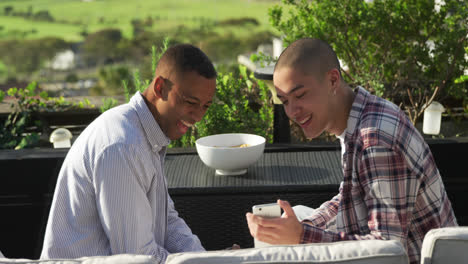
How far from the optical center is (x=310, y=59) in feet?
5.19

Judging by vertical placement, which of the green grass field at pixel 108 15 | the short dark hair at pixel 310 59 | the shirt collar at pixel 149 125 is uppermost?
the short dark hair at pixel 310 59

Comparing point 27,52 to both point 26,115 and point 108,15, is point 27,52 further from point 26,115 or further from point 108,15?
point 26,115

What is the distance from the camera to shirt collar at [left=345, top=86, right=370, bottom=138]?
1.52m

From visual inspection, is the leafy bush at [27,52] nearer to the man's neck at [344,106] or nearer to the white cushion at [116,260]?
the man's neck at [344,106]

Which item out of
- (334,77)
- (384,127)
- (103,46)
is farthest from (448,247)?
(103,46)

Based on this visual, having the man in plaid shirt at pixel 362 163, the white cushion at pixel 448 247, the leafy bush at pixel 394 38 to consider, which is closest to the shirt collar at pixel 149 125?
the man in plaid shirt at pixel 362 163

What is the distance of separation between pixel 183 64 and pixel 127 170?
41 centimetres

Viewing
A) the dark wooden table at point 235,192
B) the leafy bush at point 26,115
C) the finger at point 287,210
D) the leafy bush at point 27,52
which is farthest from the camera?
the leafy bush at point 27,52

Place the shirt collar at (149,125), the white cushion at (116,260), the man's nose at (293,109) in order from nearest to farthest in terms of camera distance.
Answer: the white cushion at (116,260) < the man's nose at (293,109) < the shirt collar at (149,125)

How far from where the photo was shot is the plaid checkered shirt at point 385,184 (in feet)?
4.53

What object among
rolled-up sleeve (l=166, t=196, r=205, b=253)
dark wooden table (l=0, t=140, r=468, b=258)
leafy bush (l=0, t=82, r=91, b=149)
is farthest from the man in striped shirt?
leafy bush (l=0, t=82, r=91, b=149)

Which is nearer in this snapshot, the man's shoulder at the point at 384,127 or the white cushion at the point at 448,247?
the white cushion at the point at 448,247

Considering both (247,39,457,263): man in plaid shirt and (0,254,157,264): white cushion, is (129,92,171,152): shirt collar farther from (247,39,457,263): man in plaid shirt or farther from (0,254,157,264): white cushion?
(0,254,157,264): white cushion

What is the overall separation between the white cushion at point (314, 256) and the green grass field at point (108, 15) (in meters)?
27.6
